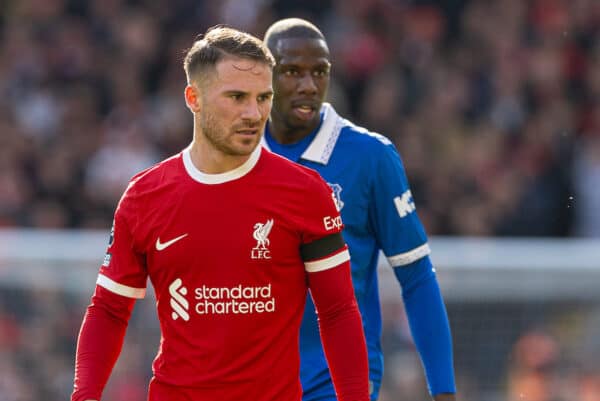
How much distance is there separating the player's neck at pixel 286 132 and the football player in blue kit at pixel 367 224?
2 centimetres

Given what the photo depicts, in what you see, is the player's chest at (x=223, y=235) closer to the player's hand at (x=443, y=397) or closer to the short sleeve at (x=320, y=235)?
the short sleeve at (x=320, y=235)

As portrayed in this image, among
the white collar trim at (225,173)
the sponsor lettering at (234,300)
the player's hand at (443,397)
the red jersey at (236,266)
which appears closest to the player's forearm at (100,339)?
the red jersey at (236,266)

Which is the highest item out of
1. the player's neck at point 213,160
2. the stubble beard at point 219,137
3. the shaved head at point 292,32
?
the shaved head at point 292,32

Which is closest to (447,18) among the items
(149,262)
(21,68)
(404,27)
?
(404,27)

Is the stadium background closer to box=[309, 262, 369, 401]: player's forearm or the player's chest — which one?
box=[309, 262, 369, 401]: player's forearm

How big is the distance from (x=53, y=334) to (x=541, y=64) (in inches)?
214

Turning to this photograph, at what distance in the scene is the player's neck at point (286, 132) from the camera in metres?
4.90

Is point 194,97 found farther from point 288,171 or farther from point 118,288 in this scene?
point 118,288

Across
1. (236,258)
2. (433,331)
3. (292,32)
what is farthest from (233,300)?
(292,32)

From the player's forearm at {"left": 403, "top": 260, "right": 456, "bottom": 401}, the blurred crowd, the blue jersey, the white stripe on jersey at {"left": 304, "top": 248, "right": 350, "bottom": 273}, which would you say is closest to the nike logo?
the white stripe on jersey at {"left": 304, "top": 248, "right": 350, "bottom": 273}

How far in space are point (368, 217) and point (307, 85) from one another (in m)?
0.53

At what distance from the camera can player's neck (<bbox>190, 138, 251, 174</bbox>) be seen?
401cm

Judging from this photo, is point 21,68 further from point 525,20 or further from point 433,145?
point 525,20

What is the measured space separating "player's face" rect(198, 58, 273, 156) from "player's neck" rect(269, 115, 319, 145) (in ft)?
3.07
